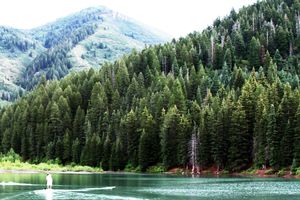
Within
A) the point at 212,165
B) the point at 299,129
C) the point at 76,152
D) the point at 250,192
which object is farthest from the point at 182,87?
the point at 250,192

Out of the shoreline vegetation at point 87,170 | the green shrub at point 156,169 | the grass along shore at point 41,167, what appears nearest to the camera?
the shoreline vegetation at point 87,170

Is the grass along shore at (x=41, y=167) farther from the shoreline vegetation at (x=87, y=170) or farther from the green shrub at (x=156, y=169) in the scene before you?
the green shrub at (x=156, y=169)

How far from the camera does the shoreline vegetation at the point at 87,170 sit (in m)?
125

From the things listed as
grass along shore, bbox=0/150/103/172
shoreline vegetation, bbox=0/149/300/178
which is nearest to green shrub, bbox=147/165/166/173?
shoreline vegetation, bbox=0/149/300/178

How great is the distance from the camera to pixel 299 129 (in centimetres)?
12250

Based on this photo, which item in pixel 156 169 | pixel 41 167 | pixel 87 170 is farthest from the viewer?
pixel 41 167

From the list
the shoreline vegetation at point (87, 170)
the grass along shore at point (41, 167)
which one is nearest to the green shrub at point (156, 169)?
the shoreline vegetation at point (87, 170)

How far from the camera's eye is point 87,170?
16638cm

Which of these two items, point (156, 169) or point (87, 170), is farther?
point (87, 170)

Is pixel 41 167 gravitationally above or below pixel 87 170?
above

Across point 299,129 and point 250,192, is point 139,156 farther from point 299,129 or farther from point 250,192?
point 250,192

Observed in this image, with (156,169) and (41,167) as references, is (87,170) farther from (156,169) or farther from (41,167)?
(156,169)

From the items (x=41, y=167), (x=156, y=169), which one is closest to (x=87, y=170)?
(x=41, y=167)

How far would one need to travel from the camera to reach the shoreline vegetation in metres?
125
